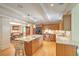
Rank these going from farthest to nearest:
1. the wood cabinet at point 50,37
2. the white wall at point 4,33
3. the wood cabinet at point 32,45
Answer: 1. the white wall at point 4,33
2. the wood cabinet at point 50,37
3. the wood cabinet at point 32,45

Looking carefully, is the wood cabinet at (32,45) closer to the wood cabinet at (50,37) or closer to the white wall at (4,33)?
the wood cabinet at (50,37)

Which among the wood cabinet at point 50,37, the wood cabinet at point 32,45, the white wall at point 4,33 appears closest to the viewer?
the wood cabinet at point 32,45

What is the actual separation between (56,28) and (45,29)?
717 mm

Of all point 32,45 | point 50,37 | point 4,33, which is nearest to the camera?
point 32,45

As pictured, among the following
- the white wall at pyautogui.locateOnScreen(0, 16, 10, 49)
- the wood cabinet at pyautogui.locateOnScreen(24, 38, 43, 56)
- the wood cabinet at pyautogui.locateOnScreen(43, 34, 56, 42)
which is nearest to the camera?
the wood cabinet at pyautogui.locateOnScreen(24, 38, 43, 56)

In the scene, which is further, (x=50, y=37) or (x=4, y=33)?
(x=4, y=33)

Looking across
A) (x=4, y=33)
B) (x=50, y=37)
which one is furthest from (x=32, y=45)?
(x=4, y=33)

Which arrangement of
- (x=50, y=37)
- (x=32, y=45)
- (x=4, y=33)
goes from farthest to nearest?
(x=4, y=33)
(x=50, y=37)
(x=32, y=45)

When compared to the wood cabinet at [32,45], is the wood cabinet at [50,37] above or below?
above

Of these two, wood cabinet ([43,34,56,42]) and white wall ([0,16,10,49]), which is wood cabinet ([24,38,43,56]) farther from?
white wall ([0,16,10,49])

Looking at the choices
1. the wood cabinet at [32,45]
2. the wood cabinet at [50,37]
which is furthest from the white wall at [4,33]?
the wood cabinet at [50,37]

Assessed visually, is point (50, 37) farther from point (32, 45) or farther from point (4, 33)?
point (4, 33)

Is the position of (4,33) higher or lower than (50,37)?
higher

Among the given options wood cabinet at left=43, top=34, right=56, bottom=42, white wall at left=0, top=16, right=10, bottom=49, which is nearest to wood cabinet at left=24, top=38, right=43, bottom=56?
wood cabinet at left=43, top=34, right=56, bottom=42
